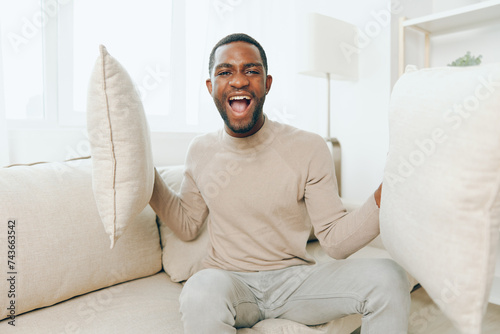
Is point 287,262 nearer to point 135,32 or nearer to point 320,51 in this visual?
point 320,51

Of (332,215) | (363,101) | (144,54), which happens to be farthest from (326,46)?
(332,215)

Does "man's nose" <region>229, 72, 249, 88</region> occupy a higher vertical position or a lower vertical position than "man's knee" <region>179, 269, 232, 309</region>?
higher

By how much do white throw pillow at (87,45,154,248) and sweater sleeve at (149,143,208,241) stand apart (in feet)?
0.87

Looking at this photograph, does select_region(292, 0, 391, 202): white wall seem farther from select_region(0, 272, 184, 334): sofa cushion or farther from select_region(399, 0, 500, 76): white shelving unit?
select_region(0, 272, 184, 334): sofa cushion

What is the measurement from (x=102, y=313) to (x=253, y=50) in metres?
0.88

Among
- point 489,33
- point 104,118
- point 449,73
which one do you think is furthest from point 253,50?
point 489,33

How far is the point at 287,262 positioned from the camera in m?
1.10

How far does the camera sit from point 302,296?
3.27ft

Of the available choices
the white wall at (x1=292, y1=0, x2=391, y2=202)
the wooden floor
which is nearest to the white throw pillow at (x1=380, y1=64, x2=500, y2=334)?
the wooden floor

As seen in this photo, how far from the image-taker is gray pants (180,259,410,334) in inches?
34.1

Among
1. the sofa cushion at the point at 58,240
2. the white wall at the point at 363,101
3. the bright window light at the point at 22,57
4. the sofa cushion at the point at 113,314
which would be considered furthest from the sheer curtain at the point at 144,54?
the sofa cushion at the point at 113,314

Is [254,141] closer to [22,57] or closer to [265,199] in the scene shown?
[265,199]

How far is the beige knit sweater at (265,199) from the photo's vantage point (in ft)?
3.61

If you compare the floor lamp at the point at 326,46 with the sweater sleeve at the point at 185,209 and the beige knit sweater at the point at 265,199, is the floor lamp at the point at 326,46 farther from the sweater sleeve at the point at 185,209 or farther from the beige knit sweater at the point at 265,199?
the sweater sleeve at the point at 185,209
